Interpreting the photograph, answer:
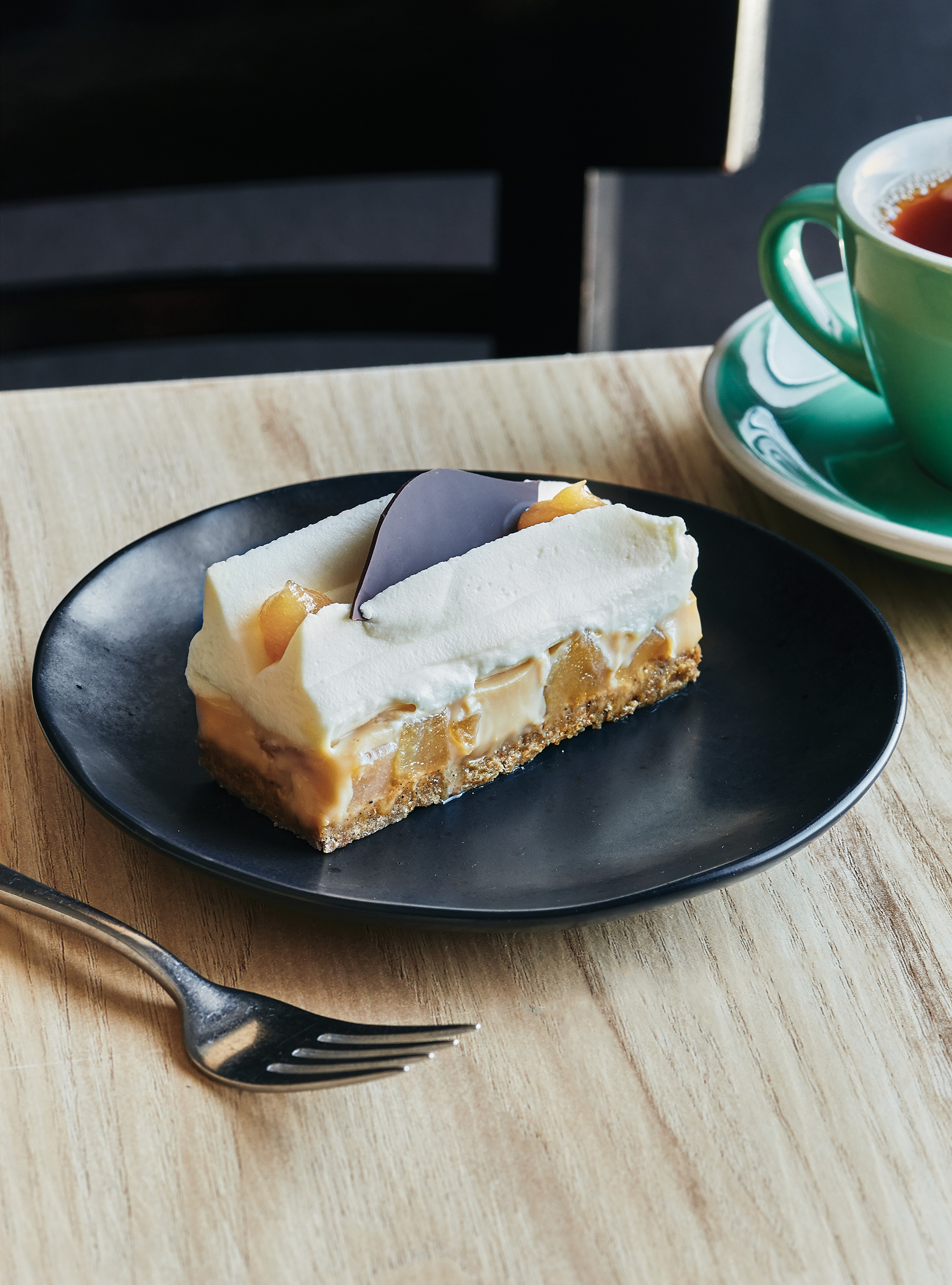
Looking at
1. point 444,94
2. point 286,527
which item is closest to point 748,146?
point 444,94

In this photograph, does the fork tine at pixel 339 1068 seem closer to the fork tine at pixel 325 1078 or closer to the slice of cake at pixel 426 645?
the fork tine at pixel 325 1078

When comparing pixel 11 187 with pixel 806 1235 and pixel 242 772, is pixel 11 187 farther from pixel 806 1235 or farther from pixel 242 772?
pixel 806 1235

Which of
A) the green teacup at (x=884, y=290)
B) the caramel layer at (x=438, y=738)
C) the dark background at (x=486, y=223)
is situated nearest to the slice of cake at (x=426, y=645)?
the caramel layer at (x=438, y=738)

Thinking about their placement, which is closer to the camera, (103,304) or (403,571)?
(403,571)

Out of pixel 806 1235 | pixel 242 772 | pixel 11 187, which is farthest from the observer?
pixel 11 187

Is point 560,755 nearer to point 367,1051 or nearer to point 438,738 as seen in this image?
point 438,738

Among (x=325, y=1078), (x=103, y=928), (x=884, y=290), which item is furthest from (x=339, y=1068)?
(x=884, y=290)

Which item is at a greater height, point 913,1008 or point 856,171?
point 856,171
